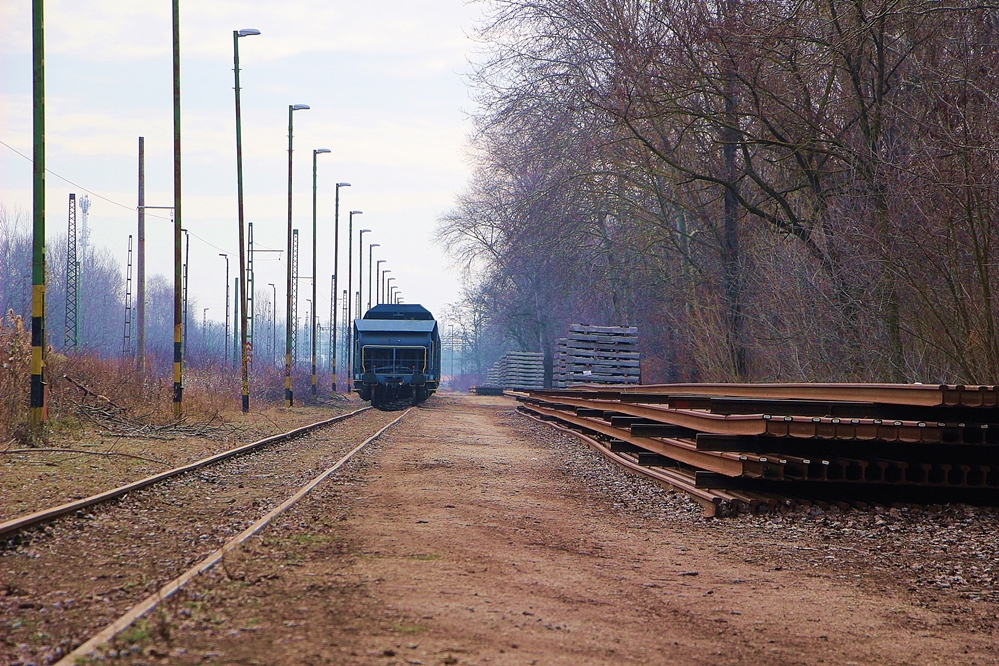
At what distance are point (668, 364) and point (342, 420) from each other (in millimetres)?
11291

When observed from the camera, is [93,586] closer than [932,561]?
Yes

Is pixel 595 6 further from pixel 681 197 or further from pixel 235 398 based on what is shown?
pixel 235 398

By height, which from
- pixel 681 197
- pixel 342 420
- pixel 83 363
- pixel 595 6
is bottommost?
pixel 342 420

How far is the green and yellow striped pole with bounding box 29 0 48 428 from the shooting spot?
16.0 meters

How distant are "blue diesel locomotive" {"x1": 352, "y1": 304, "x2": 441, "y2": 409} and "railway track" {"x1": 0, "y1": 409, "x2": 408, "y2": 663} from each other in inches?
828

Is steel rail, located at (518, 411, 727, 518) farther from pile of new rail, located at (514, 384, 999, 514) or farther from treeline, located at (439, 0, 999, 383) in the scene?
treeline, located at (439, 0, 999, 383)

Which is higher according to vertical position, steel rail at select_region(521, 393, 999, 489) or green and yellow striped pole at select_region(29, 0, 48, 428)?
green and yellow striped pole at select_region(29, 0, 48, 428)

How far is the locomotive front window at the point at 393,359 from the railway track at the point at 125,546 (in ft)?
69.9

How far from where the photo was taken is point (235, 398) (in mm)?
31688

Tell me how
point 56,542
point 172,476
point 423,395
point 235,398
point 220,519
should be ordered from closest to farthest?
point 56,542 < point 220,519 < point 172,476 < point 235,398 < point 423,395

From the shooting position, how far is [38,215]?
1642cm

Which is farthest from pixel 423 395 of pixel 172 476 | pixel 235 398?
pixel 172 476

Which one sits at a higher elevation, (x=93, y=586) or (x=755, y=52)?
(x=755, y=52)

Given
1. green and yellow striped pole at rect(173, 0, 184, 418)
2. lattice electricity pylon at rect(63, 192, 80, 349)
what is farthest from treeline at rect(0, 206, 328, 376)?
green and yellow striped pole at rect(173, 0, 184, 418)
